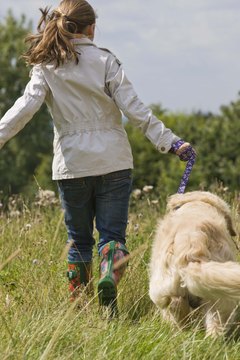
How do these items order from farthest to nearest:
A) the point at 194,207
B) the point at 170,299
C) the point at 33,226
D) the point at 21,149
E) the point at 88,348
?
the point at 21,149 < the point at 33,226 < the point at 194,207 < the point at 170,299 < the point at 88,348

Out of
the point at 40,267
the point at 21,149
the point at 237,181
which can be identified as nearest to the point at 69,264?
the point at 40,267

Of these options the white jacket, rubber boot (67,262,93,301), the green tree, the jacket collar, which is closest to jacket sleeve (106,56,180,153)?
the white jacket

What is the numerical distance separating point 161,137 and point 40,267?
57.4 inches

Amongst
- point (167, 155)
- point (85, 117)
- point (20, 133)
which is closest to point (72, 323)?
point (85, 117)

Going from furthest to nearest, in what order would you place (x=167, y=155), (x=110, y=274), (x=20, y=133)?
(x=20, y=133), (x=167, y=155), (x=110, y=274)

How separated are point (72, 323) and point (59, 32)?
207cm

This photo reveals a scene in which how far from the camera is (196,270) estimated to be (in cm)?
451

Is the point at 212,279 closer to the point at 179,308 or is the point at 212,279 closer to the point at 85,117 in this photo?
the point at 179,308

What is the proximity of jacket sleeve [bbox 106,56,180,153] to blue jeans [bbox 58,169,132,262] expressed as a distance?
34cm

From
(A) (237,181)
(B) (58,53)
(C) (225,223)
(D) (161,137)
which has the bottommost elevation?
(A) (237,181)

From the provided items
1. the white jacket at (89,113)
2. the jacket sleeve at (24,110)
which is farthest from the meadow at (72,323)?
the jacket sleeve at (24,110)

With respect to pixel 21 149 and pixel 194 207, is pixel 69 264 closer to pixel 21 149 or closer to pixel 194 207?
pixel 194 207

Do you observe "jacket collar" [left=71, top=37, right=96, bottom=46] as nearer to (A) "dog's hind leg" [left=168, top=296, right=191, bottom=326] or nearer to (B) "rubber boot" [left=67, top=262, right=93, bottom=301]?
(B) "rubber boot" [left=67, top=262, right=93, bottom=301]

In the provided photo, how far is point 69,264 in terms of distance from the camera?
18.8 ft
